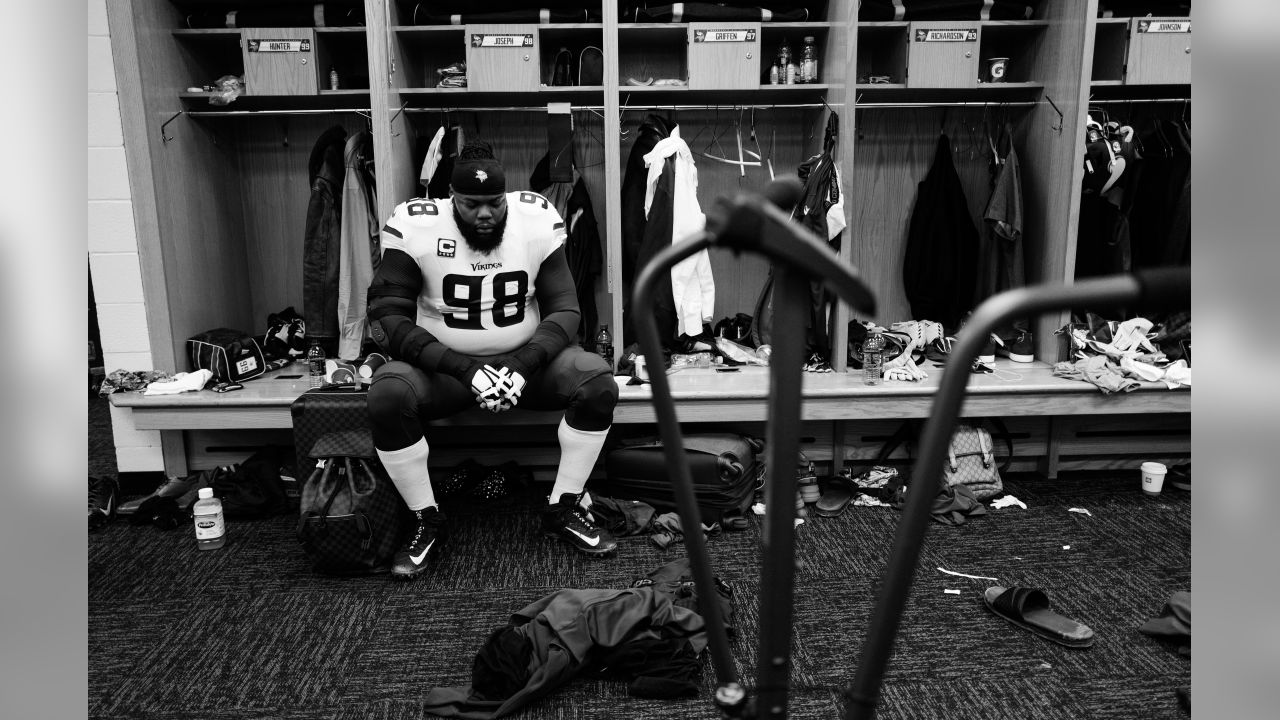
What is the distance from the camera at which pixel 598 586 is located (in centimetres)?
227

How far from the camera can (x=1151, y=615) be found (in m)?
2.06

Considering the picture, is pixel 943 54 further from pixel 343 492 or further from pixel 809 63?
pixel 343 492

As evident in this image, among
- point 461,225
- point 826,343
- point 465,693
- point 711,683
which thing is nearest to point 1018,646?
point 711,683

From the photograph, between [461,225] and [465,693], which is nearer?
[465,693]

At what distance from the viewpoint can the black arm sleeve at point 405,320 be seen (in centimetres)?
251

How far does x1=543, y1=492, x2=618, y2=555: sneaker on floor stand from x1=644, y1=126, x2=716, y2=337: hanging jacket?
96 cm

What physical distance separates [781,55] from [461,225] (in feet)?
5.06

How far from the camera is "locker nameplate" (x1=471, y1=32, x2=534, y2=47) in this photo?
10.1 feet

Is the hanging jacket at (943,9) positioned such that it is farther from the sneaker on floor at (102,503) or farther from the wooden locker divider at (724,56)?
the sneaker on floor at (102,503)

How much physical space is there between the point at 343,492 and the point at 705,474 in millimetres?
1120

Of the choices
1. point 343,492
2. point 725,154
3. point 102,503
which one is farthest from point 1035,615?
point 102,503

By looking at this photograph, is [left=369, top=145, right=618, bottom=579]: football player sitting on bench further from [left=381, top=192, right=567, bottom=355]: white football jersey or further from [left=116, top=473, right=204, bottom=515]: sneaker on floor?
[left=116, top=473, right=204, bottom=515]: sneaker on floor

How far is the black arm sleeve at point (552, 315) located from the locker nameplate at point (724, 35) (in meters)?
1.05
